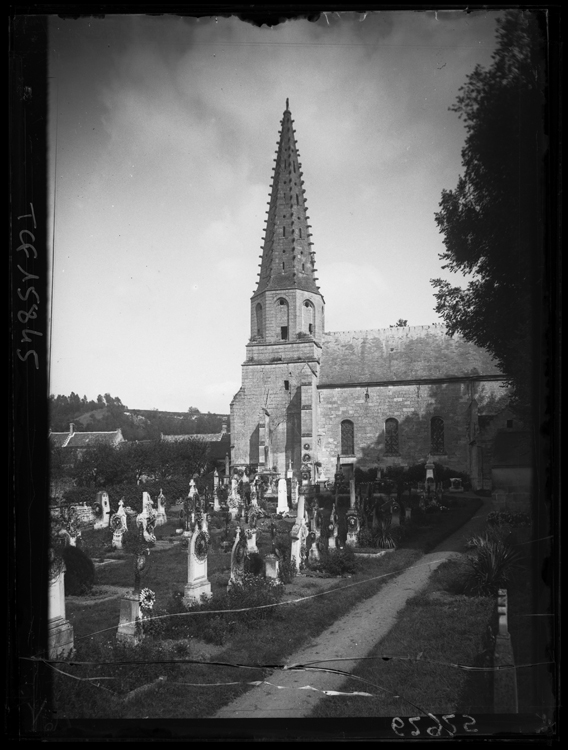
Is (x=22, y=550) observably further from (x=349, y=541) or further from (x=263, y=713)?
(x=349, y=541)

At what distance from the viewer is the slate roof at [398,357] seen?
1507cm

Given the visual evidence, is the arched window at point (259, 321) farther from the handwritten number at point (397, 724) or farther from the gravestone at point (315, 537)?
the handwritten number at point (397, 724)

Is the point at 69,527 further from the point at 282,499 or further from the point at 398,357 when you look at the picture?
the point at 398,357

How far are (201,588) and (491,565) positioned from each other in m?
5.18

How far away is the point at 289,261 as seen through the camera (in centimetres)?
2764

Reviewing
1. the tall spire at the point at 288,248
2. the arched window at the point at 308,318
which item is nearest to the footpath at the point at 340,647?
the tall spire at the point at 288,248

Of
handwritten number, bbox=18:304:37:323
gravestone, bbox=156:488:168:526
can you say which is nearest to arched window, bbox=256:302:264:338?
gravestone, bbox=156:488:168:526

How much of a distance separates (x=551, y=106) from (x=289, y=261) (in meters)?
22.9

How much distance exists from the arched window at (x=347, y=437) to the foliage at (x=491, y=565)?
14.8 m

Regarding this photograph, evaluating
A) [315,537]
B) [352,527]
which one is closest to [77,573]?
[315,537]

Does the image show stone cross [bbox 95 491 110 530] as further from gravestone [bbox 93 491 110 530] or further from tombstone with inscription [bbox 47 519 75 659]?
tombstone with inscription [bbox 47 519 75 659]

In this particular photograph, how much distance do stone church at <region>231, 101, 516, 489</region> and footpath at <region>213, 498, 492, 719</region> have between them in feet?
9.91

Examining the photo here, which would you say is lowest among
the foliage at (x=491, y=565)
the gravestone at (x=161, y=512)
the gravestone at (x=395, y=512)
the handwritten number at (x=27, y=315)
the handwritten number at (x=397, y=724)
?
the gravestone at (x=161, y=512)

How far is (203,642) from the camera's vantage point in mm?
7129
